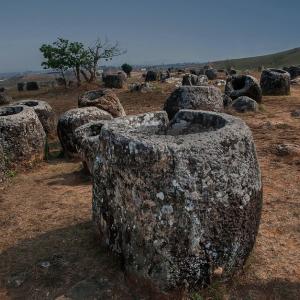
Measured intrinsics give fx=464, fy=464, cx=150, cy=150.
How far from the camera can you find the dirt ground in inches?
Result: 208

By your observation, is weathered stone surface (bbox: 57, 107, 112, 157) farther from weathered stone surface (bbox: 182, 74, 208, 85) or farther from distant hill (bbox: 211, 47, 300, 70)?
distant hill (bbox: 211, 47, 300, 70)

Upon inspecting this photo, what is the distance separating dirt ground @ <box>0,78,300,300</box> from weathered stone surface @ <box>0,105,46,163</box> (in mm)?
550

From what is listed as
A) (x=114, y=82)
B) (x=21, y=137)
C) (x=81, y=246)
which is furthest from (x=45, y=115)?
(x=114, y=82)

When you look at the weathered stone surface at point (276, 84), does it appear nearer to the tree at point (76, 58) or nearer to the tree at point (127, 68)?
the tree at point (76, 58)

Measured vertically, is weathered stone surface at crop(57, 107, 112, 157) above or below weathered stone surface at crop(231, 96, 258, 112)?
above

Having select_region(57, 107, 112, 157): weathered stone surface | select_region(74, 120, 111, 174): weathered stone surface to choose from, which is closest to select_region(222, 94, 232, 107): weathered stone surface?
select_region(57, 107, 112, 157): weathered stone surface

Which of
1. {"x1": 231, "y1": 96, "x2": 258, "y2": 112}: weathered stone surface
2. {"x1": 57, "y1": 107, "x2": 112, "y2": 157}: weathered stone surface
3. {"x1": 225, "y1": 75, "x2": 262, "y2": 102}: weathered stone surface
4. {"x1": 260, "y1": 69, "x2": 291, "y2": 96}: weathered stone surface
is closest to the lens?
{"x1": 57, "y1": 107, "x2": 112, "y2": 157}: weathered stone surface

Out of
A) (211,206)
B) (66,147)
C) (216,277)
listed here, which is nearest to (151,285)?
(216,277)

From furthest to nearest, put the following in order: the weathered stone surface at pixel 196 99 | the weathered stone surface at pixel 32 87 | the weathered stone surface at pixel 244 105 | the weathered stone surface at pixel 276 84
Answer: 1. the weathered stone surface at pixel 32 87
2. the weathered stone surface at pixel 276 84
3. the weathered stone surface at pixel 244 105
4. the weathered stone surface at pixel 196 99

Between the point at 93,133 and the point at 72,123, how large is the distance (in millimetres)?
1733

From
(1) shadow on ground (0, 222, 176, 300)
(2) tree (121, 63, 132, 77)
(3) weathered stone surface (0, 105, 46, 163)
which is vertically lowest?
(2) tree (121, 63, 132, 77)

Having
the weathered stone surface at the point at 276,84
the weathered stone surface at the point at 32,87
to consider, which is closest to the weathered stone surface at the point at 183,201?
the weathered stone surface at the point at 276,84

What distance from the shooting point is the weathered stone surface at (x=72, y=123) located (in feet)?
40.5

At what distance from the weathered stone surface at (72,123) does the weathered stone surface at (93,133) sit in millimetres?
1415
